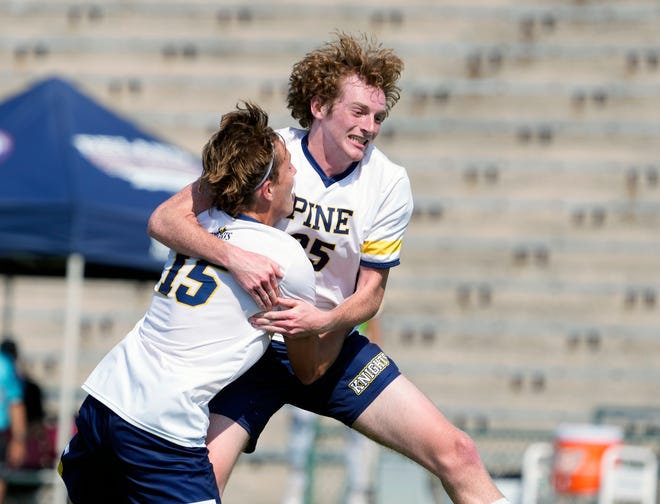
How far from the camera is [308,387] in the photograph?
463 centimetres

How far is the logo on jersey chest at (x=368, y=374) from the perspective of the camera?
4574mm

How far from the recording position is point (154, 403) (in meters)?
3.88

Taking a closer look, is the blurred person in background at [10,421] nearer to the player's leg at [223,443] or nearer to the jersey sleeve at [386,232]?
the player's leg at [223,443]

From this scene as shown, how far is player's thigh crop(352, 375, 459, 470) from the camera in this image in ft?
14.5

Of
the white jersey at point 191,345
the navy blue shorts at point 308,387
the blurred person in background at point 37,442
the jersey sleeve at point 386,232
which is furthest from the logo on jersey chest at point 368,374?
the blurred person in background at point 37,442

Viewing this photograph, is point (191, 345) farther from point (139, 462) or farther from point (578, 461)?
point (578, 461)

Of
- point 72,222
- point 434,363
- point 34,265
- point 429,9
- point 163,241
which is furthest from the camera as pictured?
point 429,9

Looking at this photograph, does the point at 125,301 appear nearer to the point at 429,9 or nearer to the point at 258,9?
the point at 258,9

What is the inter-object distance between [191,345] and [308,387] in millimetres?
818

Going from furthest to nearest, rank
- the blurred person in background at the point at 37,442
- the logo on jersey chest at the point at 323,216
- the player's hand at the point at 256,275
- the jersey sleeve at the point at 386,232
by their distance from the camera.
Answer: the blurred person in background at the point at 37,442
the jersey sleeve at the point at 386,232
the logo on jersey chest at the point at 323,216
the player's hand at the point at 256,275

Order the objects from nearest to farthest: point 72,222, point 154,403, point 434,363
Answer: point 154,403
point 72,222
point 434,363

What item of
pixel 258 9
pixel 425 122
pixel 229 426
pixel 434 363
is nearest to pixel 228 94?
pixel 258 9

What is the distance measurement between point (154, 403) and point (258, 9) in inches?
378

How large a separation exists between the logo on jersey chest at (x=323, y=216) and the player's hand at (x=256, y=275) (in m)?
0.52
